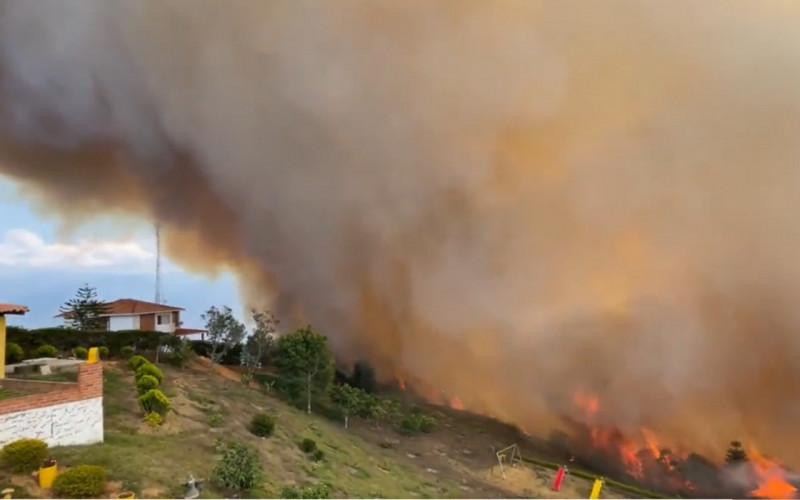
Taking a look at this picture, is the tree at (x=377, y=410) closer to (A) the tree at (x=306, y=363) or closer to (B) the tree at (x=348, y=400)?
(B) the tree at (x=348, y=400)

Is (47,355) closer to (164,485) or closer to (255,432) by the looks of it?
(255,432)

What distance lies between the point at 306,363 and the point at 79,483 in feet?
44.1

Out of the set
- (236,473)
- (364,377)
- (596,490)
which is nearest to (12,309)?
(236,473)

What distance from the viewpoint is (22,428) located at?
376 inches

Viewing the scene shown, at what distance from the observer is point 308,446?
1489 centimetres

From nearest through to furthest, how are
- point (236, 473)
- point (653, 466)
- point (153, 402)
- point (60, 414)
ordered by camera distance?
point (60, 414) → point (236, 473) → point (153, 402) → point (653, 466)

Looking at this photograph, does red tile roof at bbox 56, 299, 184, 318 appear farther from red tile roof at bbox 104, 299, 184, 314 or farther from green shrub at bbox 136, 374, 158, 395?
green shrub at bbox 136, 374, 158, 395

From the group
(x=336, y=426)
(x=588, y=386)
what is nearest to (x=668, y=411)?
(x=588, y=386)

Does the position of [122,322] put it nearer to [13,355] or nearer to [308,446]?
[13,355]

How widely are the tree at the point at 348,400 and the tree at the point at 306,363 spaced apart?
26.7 inches

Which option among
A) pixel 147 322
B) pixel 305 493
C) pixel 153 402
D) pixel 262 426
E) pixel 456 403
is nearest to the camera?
pixel 305 493

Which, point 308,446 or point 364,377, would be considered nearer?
point 308,446

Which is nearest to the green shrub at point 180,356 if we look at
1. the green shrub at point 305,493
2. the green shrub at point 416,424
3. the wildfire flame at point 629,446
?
the green shrub at point 416,424

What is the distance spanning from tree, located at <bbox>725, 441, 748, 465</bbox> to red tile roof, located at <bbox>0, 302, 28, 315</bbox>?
24168 millimetres
